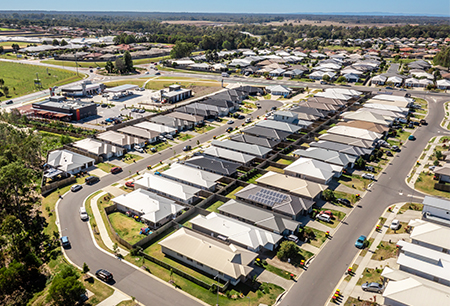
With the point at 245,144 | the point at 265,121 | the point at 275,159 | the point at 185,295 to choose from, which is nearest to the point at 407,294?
the point at 185,295

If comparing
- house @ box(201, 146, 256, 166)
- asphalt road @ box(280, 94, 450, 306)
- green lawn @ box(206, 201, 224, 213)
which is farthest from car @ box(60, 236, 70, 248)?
house @ box(201, 146, 256, 166)

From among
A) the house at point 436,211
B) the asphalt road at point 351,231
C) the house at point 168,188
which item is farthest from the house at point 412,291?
the house at point 168,188

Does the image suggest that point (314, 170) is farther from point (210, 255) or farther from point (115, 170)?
point (115, 170)

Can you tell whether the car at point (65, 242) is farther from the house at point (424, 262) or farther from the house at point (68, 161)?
the house at point (424, 262)

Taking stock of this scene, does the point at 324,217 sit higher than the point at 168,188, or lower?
lower

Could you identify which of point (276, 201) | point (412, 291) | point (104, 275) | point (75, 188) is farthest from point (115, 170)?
point (412, 291)

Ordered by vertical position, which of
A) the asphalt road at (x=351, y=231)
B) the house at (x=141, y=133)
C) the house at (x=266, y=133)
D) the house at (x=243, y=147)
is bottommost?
the asphalt road at (x=351, y=231)
